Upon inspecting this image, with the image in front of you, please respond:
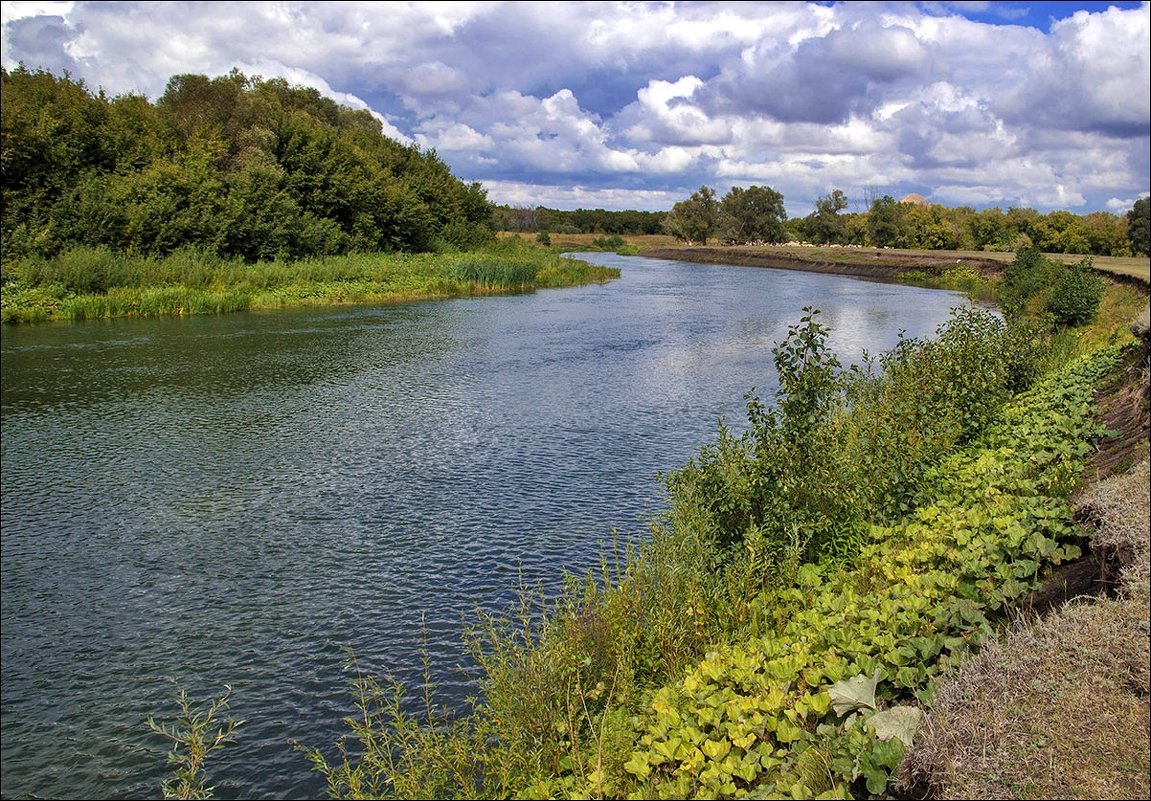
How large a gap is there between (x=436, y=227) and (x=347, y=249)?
53.5 ft

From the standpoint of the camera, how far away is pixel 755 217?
131m

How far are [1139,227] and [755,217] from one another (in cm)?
7296

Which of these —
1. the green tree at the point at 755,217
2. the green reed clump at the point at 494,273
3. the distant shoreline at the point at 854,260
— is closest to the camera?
the green reed clump at the point at 494,273

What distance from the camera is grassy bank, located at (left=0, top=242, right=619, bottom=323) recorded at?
1277 inches

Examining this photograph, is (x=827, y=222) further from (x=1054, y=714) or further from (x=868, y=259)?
(x=1054, y=714)

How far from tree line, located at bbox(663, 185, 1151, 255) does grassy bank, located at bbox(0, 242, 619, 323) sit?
97.6 feet

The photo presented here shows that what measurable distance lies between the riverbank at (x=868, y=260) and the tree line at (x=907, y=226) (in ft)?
10.3

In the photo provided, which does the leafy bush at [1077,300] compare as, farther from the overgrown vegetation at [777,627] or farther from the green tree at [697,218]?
the green tree at [697,218]

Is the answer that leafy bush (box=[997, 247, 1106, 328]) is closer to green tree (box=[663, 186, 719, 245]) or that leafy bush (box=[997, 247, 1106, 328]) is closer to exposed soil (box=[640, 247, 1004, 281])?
exposed soil (box=[640, 247, 1004, 281])

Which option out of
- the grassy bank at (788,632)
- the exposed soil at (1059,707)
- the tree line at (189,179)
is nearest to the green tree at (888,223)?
the tree line at (189,179)

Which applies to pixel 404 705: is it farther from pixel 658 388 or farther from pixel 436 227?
pixel 436 227

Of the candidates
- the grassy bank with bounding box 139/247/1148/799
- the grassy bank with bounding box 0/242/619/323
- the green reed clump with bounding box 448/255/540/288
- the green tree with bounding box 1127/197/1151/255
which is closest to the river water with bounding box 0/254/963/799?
the grassy bank with bounding box 139/247/1148/799

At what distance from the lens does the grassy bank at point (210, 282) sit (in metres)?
32.4

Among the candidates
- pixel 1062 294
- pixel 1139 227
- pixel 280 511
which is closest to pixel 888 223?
pixel 1139 227
